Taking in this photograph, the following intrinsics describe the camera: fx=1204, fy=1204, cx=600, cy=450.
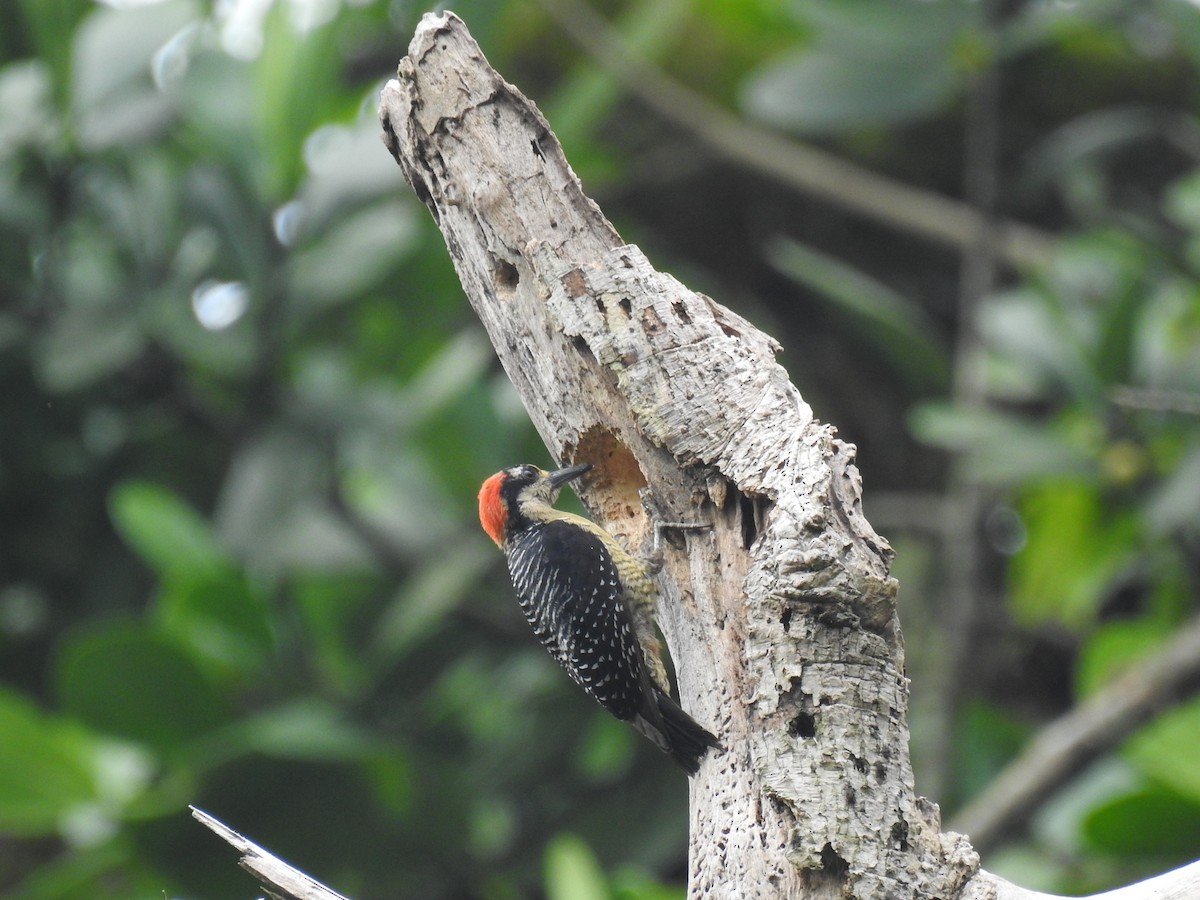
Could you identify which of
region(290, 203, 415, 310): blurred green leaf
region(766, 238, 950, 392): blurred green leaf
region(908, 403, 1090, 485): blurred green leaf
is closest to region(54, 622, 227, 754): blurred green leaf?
region(290, 203, 415, 310): blurred green leaf

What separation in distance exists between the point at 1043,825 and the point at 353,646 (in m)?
2.81

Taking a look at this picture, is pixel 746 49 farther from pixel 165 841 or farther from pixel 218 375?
pixel 165 841

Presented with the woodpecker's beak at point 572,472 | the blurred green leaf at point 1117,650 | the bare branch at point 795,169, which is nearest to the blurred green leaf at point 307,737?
the woodpecker's beak at point 572,472

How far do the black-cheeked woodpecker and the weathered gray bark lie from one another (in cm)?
26

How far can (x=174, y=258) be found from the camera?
5.13 metres

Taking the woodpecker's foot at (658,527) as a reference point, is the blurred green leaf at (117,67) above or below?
above

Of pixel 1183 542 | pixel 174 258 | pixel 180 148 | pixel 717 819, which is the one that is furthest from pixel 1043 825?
pixel 180 148

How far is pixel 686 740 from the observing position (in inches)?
87.0

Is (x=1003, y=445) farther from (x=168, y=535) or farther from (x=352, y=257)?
(x=168, y=535)

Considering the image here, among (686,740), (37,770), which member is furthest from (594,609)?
(37,770)

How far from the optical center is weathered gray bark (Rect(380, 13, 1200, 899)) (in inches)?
74.2

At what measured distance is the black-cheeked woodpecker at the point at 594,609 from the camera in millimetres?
2852

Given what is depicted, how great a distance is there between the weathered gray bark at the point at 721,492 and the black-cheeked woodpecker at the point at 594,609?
0.26 m

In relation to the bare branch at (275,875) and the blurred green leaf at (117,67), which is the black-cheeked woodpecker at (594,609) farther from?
the blurred green leaf at (117,67)
